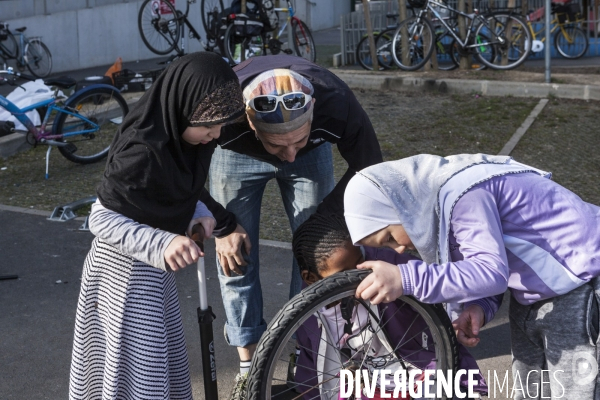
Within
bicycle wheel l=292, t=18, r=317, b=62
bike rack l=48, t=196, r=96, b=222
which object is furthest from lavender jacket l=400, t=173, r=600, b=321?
bicycle wheel l=292, t=18, r=317, b=62

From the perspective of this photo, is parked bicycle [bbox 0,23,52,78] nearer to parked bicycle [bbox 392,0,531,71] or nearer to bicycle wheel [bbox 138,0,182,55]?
bicycle wheel [bbox 138,0,182,55]

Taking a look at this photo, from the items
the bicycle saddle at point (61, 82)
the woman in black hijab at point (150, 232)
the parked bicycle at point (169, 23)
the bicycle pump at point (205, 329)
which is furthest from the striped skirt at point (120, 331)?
the parked bicycle at point (169, 23)

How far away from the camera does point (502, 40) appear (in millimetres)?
11430

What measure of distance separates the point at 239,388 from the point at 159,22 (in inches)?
454

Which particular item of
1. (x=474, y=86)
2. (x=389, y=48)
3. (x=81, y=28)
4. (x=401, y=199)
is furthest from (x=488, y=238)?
(x=81, y=28)

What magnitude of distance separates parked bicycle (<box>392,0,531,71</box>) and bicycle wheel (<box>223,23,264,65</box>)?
2.46 meters

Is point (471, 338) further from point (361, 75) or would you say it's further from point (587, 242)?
point (361, 75)

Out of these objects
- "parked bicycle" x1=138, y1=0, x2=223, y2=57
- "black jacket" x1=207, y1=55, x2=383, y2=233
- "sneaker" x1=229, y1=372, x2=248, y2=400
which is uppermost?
"parked bicycle" x1=138, y1=0, x2=223, y2=57

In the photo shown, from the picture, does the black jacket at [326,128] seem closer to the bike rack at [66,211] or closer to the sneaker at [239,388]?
the sneaker at [239,388]

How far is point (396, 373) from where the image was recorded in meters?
2.92

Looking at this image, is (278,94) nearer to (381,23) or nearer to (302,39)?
(302,39)

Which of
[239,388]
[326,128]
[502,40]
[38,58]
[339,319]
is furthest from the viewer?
[38,58]

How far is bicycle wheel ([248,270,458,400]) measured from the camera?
8.24ft

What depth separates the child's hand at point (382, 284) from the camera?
2.38 m
